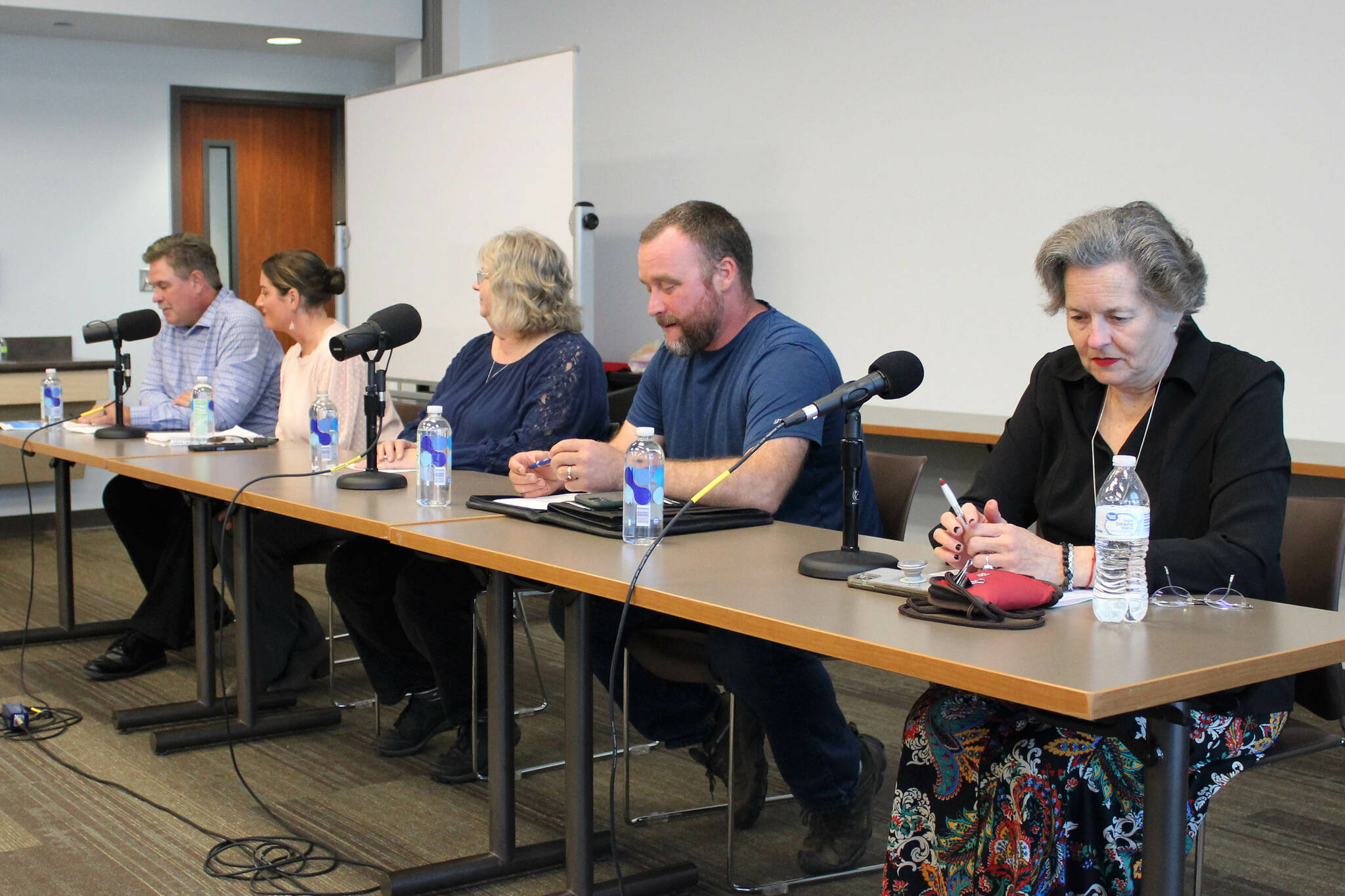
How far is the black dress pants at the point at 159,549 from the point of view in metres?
3.63

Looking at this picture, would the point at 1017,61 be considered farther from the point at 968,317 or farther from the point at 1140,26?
the point at 968,317

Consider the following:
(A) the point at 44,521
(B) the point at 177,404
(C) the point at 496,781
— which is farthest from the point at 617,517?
(A) the point at 44,521

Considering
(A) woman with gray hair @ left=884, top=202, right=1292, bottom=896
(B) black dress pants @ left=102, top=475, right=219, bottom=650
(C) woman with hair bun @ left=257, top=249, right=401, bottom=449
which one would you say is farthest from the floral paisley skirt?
(B) black dress pants @ left=102, top=475, right=219, bottom=650

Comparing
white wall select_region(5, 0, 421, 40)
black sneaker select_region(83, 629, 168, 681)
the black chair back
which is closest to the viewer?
the black chair back

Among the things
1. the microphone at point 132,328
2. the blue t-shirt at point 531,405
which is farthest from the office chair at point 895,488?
the microphone at point 132,328

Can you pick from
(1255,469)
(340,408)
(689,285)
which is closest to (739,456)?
(689,285)

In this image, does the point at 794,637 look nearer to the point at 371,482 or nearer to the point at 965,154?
the point at 371,482

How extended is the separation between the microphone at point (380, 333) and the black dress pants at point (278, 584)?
593mm

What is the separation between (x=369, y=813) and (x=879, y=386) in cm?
151

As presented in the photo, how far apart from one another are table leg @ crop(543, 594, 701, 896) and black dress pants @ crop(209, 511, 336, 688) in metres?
1.21

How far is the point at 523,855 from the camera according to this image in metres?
2.32

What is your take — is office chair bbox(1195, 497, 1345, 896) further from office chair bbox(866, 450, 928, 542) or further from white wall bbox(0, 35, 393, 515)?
white wall bbox(0, 35, 393, 515)

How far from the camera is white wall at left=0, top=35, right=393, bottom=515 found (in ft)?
19.9

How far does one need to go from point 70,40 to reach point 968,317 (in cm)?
449
